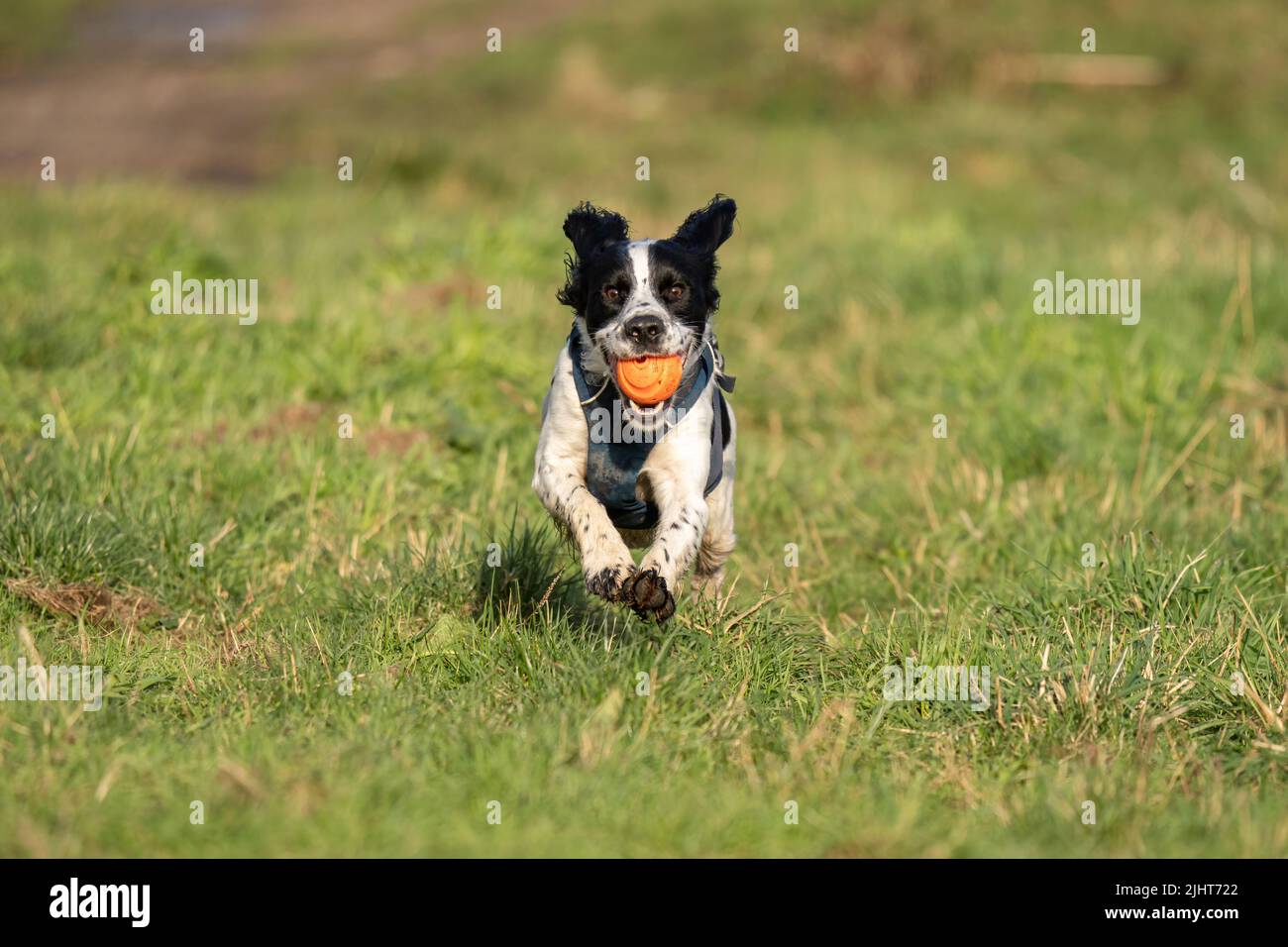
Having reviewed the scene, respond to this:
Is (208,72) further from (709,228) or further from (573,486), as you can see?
(573,486)

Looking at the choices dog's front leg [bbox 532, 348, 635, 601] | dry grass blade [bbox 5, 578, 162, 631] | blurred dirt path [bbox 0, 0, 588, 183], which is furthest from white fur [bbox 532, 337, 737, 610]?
blurred dirt path [bbox 0, 0, 588, 183]

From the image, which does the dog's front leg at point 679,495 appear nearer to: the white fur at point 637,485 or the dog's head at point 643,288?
the white fur at point 637,485

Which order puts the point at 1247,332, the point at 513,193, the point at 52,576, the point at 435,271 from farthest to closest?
the point at 513,193 < the point at 435,271 < the point at 1247,332 < the point at 52,576

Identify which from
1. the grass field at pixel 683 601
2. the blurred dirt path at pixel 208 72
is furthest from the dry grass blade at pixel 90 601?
the blurred dirt path at pixel 208 72

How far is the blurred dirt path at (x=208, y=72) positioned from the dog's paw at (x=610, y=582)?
31.2 feet

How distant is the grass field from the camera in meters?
4.25

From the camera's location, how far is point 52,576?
5711 mm

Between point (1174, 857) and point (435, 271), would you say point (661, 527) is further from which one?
point (435, 271)

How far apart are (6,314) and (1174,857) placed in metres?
6.32

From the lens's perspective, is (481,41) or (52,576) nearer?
(52,576)

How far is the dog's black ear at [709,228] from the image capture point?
5484 millimetres

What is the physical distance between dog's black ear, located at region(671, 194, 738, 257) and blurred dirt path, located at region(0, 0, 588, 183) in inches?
343

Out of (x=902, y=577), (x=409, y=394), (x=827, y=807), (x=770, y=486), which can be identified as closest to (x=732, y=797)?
(x=827, y=807)

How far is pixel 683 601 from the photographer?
212 inches
